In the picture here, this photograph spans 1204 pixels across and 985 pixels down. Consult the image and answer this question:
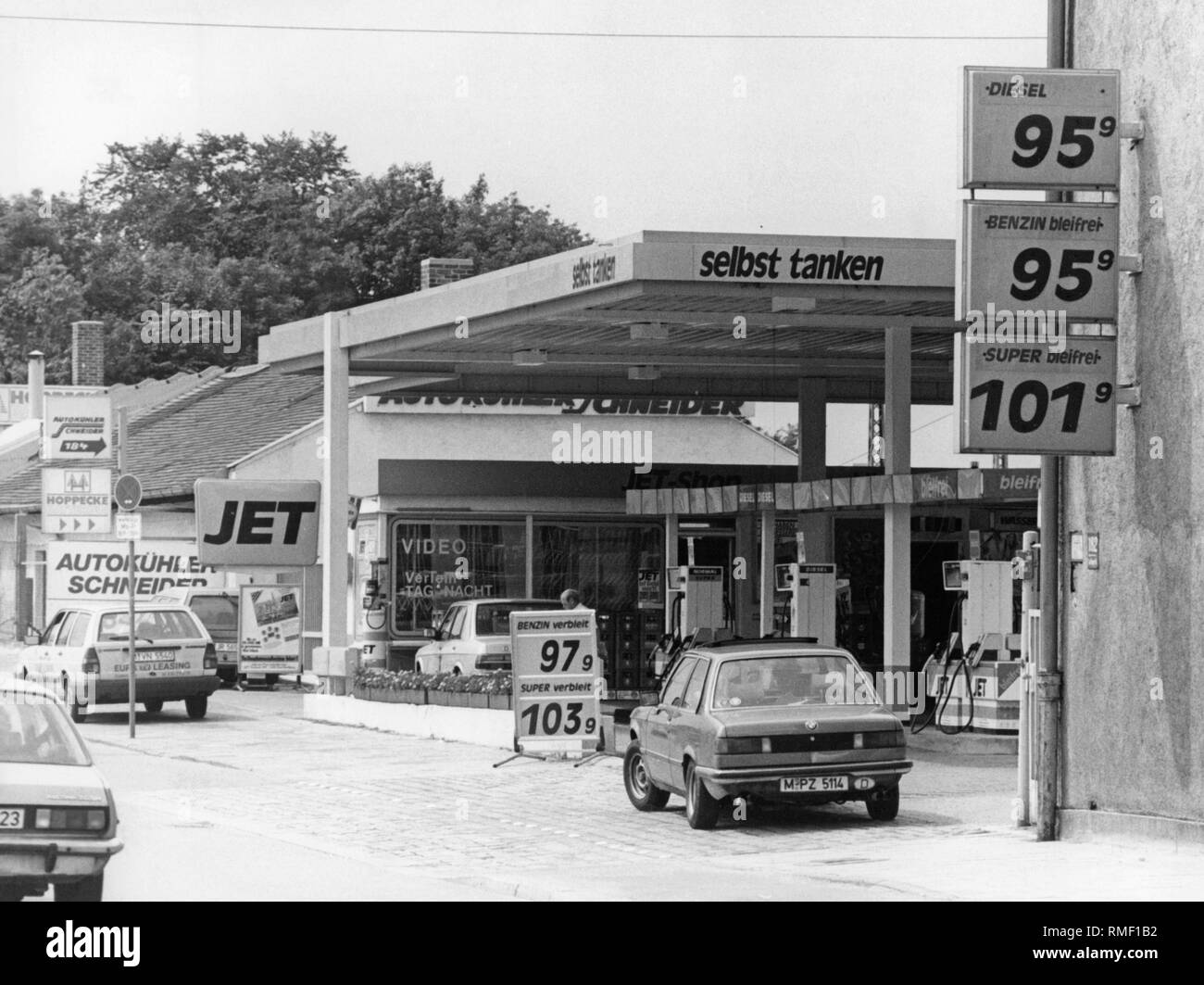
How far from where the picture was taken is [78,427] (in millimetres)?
43062

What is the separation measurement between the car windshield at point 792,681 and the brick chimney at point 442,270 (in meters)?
26.3

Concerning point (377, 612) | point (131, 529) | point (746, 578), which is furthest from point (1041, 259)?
point (377, 612)

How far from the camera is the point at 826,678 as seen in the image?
670 inches

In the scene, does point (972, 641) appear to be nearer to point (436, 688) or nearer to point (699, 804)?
point (436, 688)

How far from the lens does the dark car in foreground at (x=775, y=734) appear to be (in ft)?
53.1

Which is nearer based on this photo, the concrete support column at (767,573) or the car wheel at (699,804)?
the car wheel at (699,804)

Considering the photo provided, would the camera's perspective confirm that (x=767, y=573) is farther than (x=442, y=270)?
No

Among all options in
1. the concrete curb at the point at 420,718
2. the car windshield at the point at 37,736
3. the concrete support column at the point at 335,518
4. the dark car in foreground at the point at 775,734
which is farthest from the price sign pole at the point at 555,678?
the car windshield at the point at 37,736

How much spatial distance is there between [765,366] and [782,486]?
15.0 ft

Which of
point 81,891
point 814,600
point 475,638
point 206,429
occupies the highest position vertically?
point 206,429

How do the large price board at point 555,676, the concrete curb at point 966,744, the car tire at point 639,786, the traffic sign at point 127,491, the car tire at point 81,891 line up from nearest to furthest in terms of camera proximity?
the car tire at point 81,891 → the car tire at point 639,786 → the large price board at point 555,676 → the concrete curb at point 966,744 → the traffic sign at point 127,491

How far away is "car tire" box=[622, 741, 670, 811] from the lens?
1797 centimetres

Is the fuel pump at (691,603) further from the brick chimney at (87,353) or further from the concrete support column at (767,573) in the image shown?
the brick chimney at (87,353)

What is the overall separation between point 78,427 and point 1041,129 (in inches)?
Result: 1227
